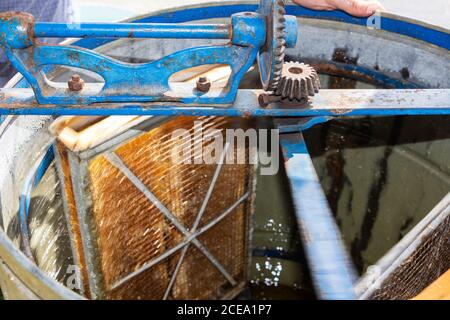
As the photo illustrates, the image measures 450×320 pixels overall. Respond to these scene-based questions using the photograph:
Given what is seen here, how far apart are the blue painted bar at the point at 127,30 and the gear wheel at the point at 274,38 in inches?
5.7

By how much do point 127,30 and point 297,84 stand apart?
2.34 ft

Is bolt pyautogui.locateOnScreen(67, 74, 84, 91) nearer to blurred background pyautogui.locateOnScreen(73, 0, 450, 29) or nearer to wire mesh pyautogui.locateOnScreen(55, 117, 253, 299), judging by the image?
wire mesh pyautogui.locateOnScreen(55, 117, 253, 299)

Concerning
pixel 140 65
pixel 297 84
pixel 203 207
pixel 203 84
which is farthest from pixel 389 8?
pixel 140 65

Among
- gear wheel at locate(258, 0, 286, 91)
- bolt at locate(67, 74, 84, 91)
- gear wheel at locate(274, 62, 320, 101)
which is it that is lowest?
gear wheel at locate(274, 62, 320, 101)

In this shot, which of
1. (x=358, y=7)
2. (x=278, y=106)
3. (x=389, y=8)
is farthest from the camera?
(x=389, y=8)

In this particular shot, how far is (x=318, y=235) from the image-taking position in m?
1.62

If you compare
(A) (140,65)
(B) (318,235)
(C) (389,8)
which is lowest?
(C) (389,8)

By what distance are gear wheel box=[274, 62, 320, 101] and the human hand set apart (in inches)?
48.5

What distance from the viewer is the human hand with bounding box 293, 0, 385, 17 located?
118 inches

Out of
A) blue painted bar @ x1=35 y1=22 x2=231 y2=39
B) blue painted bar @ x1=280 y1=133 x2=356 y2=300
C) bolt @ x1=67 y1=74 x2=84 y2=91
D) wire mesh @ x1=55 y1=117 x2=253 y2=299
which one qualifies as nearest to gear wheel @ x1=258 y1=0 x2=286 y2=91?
blue painted bar @ x1=35 y1=22 x2=231 y2=39

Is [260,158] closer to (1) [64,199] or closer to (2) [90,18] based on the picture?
(1) [64,199]

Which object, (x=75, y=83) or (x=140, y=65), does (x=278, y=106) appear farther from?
(x=75, y=83)

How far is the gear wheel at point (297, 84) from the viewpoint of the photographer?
1912 millimetres
